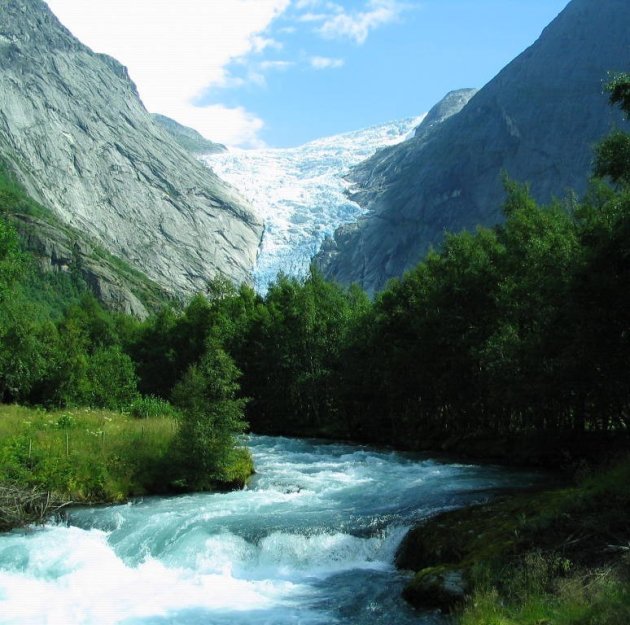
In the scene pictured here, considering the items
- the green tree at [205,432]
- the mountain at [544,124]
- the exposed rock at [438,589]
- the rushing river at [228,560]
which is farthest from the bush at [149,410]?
the mountain at [544,124]

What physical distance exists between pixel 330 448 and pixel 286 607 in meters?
29.6

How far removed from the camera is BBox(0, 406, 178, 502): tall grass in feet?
71.1

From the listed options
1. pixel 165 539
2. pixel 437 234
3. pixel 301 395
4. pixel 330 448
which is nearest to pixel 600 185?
pixel 330 448

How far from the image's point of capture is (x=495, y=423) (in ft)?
128

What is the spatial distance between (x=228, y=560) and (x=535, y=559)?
8.05 metres

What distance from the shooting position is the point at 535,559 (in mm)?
12203

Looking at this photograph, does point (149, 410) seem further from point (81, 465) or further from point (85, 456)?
point (81, 465)

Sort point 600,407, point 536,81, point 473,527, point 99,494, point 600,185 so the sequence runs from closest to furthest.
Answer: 1. point 473,527
2. point 99,494
3. point 600,407
4. point 600,185
5. point 536,81

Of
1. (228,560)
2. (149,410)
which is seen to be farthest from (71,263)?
(228,560)

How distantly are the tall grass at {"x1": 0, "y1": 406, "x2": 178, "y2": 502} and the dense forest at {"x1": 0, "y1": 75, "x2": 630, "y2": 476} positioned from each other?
6.36ft

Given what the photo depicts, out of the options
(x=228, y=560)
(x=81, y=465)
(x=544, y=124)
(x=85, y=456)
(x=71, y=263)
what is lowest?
(x=228, y=560)

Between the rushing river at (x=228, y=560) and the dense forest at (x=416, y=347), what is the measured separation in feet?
15.5

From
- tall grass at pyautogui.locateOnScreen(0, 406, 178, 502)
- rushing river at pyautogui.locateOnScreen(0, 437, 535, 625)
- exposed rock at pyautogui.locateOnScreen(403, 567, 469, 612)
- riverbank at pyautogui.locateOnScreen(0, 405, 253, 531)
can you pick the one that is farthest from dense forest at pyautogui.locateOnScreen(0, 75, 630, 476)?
exposed rock at pyautogui.locateOnScreen(403, 567, 469, 612)

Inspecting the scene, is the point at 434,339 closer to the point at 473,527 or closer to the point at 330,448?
the point at 330,448
